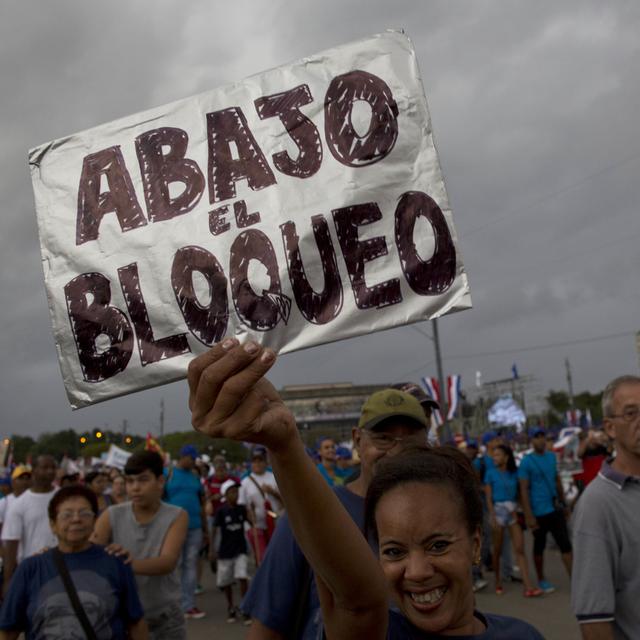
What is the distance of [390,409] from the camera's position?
10.5ft

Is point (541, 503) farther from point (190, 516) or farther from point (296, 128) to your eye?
point (296, 128)

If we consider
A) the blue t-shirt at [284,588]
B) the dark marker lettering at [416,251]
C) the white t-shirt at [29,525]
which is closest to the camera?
the blue t-shirt at [284,588]

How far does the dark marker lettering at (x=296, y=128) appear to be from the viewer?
9.19 feet

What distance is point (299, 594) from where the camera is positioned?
8.21 ft

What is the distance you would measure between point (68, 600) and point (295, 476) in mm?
2806

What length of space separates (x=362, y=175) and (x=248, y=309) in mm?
631

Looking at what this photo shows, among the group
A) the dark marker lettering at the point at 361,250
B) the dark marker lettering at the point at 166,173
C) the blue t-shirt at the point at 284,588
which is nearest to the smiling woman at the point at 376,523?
the blue t-shirt at the point at 284,588

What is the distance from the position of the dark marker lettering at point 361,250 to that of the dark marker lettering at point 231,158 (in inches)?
11.3

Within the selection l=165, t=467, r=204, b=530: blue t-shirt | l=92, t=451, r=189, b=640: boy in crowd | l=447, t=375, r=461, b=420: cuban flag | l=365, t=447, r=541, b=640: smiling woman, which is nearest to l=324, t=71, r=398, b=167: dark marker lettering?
l=365, t=447, r=541, b=640: smiling woman

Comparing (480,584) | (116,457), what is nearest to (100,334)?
(480,584)

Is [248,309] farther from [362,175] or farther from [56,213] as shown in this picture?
[56,213]

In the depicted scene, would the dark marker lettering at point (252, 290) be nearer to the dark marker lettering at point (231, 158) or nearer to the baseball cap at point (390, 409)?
the dark marker lettering at point (231, 158)

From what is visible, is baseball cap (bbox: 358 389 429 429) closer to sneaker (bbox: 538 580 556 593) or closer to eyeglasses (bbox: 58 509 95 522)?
eyeglasses (bbox: 58 509 95 522)

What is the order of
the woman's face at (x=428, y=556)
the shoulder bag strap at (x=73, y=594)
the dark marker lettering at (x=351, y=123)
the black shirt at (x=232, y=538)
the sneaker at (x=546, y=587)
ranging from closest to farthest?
the woman's face at (x=428, y=556), the dark marker lettering at (x=351, y=123), the shoulder bag strap at (x=73, y=594), the sneaker at (x=546, y=587), the black shirt at (x=232, y=538)
